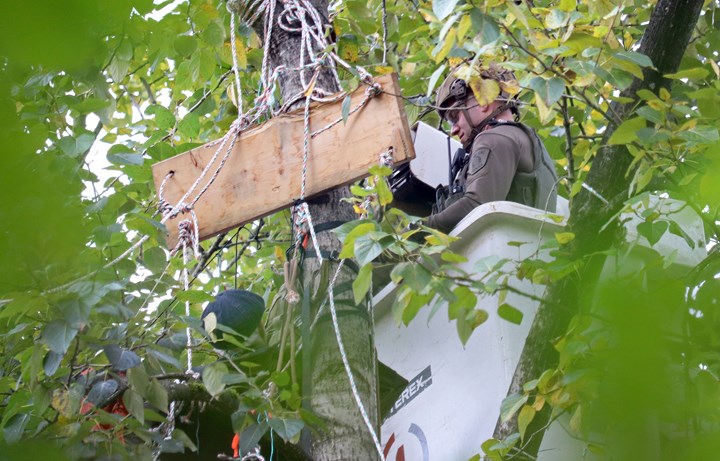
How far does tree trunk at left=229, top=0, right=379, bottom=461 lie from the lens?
2.48m

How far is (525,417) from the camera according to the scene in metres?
2.42

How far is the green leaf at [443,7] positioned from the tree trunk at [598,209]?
0.63 metres

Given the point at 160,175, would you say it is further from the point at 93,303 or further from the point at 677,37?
the point at 677,37

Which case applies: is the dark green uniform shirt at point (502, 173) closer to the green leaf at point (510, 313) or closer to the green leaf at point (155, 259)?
the green leaf at point (510, 313)

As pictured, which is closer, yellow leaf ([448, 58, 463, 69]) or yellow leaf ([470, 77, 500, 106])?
yellow leaf ([470, 77, 500, 106])

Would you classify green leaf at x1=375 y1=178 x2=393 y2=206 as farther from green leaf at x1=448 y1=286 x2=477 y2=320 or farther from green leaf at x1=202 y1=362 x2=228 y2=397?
green leaf at x1=202 y1=362 x2=228 y2=397

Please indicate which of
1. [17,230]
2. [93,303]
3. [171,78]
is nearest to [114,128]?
[171,78]

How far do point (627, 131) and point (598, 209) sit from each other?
224 millimetres

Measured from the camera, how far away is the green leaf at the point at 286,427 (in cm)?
224

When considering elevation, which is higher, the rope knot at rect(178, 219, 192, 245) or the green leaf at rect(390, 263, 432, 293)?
the green leaf at rect(390, 263, 432, 293)

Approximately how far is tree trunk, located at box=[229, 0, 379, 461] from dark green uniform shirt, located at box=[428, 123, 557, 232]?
1.23 ft

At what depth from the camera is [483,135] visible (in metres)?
3.30

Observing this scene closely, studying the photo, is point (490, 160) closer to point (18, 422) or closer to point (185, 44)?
point (185, 44)

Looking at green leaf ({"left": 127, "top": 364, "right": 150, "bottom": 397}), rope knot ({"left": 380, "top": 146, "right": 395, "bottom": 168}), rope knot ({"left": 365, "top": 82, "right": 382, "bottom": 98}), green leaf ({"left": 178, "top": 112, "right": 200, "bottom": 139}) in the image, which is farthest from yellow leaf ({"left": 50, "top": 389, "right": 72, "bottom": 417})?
green leaf ({"left": 178, "top": 112, "right": 200, "bottom": 139})
